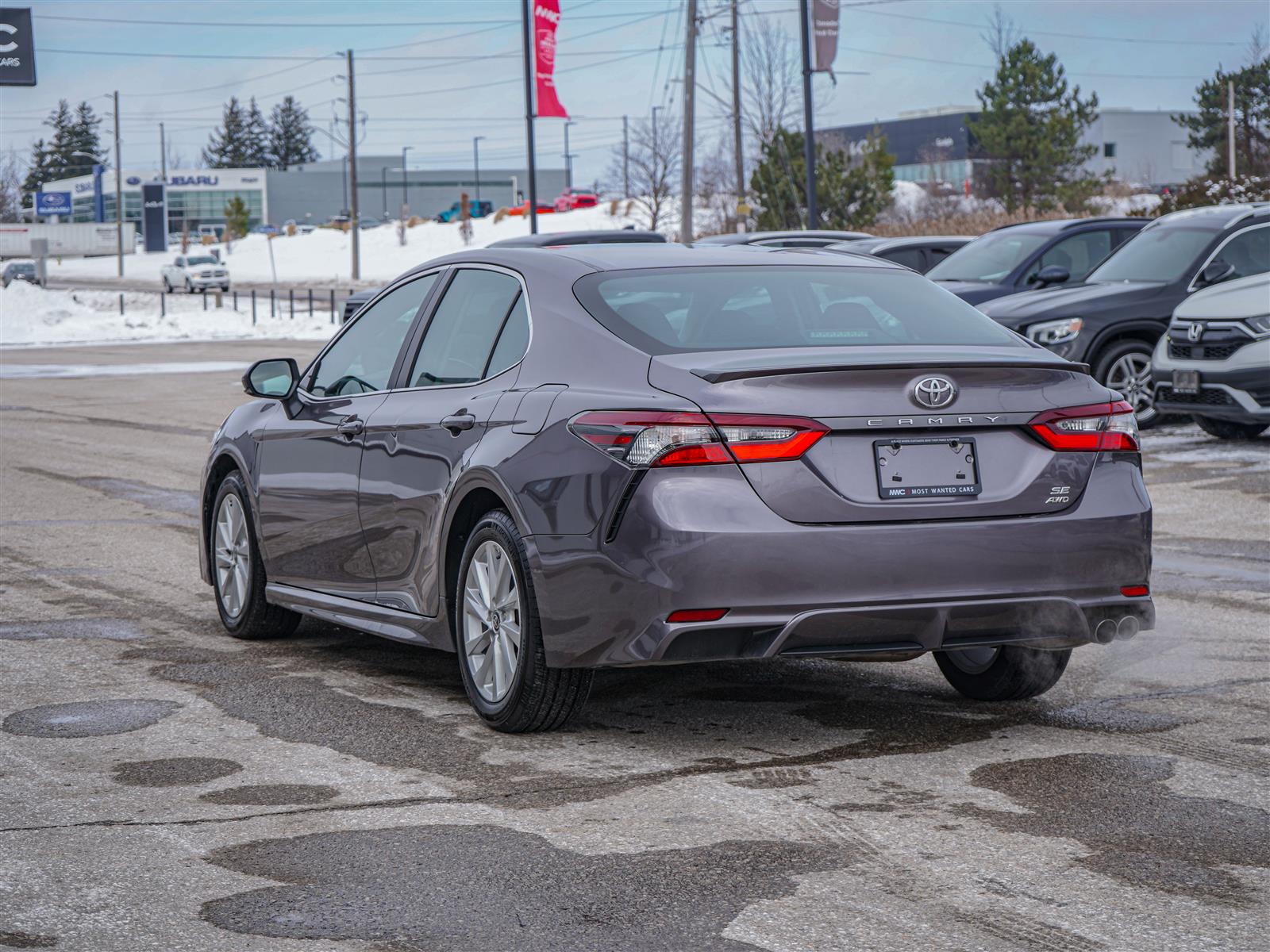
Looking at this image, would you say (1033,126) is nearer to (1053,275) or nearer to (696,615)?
(1053,275)

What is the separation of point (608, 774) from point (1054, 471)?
161 centimetres

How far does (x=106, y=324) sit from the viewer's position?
45125mm

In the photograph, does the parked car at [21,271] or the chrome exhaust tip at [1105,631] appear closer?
the chrome exhaust tip at [1105,631]

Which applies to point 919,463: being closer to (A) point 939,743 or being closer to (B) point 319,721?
(A) point 939,743

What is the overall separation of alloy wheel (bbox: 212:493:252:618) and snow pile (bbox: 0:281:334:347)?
104 feet

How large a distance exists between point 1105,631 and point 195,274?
69127mm

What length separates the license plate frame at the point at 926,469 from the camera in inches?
201

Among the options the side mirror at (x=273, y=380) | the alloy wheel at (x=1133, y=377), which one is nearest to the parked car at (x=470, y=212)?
the alloy wheel at (x=1133, y=377)

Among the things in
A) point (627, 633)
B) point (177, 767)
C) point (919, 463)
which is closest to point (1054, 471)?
point (919, 463)

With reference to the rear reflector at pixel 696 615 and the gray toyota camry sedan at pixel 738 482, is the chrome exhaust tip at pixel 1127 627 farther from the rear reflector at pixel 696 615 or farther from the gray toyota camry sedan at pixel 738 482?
the rear reflector at pixel 696 615

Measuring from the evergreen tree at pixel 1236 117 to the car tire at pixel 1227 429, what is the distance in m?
52.5

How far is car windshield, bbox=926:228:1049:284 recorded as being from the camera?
18.4m

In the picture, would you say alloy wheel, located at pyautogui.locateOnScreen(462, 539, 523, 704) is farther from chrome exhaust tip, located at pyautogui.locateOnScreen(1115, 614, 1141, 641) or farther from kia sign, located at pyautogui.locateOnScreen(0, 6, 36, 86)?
kia sign, located at pyautogui.locateOnScreen(0, 6, 36, 86)

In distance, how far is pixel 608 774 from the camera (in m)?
5.15
